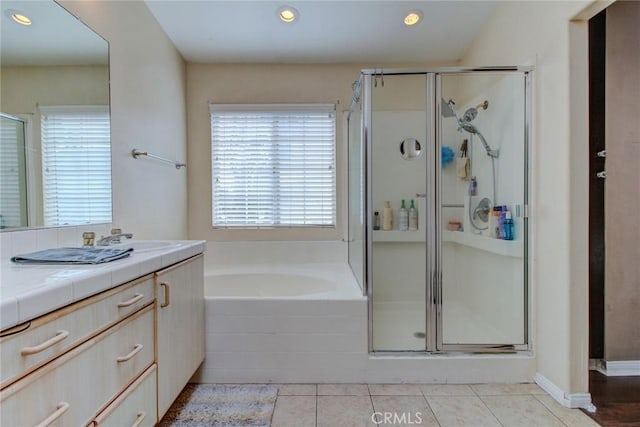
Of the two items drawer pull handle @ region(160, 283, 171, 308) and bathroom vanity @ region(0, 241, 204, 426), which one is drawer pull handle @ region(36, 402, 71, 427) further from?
drawer pull handle @ region(160, 283, 171, 308)

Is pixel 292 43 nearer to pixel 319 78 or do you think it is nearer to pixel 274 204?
pixel 319 78

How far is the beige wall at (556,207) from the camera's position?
160cm

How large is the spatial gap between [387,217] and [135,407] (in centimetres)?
171

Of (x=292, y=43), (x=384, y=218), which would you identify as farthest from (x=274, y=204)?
(x=292, y=43)

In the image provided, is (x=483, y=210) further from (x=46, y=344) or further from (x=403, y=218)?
(x=46, y=344)

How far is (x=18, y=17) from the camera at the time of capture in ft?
4.16

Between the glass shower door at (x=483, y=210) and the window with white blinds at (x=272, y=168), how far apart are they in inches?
42.0

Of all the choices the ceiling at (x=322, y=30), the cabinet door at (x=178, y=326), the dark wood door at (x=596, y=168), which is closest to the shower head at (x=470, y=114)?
the dark wood door at (x=596, y=168)

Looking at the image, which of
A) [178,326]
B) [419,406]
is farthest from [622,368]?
[178,326]

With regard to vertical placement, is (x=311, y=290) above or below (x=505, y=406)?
above

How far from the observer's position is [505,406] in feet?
5.43

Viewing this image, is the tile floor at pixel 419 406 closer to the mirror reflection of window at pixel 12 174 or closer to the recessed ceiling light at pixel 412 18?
the mirror reflection of window at pixel 12 174

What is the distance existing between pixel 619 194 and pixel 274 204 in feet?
7.78

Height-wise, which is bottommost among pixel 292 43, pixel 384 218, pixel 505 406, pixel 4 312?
pixel 505 406
